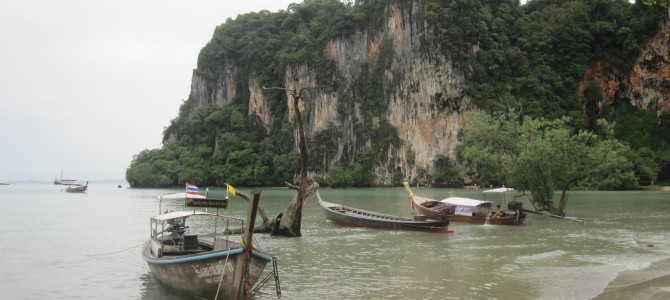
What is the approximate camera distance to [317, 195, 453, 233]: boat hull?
2425 cm

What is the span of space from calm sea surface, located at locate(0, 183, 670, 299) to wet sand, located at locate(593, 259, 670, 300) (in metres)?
0.18

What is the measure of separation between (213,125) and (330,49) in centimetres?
2736

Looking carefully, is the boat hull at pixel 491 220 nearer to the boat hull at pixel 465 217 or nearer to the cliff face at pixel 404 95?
the boat hull at pixel 465 217

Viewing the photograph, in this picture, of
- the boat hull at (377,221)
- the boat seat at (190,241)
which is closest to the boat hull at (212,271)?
the boat seat at (190,241)

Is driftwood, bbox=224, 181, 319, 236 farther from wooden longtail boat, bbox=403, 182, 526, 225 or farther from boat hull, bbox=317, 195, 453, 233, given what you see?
wooden longtail boat, bbox=403, 182, 526, 225

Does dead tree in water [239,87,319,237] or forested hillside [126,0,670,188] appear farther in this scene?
forested hillside [126,0,670,188]

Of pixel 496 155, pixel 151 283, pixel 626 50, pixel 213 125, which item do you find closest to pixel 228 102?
pixel 213 125

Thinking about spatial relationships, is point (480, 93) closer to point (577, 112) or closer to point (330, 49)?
point (577, 112)

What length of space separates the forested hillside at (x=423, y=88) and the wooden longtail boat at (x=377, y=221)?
4825 cm

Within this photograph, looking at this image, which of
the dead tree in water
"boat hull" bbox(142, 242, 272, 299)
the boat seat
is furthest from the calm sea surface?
the boat seat

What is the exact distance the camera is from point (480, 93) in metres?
81.2

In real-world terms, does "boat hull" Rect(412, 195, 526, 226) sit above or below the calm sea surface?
above

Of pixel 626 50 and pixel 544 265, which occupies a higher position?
pixel 626 50

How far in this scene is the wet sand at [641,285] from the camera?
1147 cm
